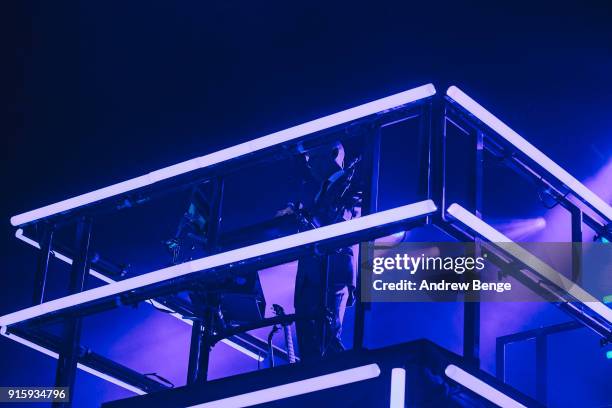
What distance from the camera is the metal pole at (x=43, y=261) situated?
4.72 m

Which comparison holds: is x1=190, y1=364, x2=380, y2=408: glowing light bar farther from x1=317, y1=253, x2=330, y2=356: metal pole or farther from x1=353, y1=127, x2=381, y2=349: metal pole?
x1=317, y1=253, x2=330, y2=356: metal pole

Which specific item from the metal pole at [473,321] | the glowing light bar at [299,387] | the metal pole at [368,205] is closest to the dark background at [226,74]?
the metal pole at [368,205]

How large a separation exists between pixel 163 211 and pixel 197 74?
1.08 metres

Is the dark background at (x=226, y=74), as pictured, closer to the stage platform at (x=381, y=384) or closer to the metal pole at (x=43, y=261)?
the metal pole at (x=43, y=261)

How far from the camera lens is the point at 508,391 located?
139 inches

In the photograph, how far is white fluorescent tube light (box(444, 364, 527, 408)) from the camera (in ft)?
11.1

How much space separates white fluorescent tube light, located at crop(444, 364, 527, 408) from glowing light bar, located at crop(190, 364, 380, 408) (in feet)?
0.86

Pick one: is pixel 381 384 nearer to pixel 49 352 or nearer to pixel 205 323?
pixel 205 323

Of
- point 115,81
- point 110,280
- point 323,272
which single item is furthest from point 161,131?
point 323,272

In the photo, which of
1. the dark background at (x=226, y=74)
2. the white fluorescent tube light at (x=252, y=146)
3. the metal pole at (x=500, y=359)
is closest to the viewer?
the white fluorescent tube light at (x=252, y=146)

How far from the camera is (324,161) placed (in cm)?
480

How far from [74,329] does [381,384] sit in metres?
1.74

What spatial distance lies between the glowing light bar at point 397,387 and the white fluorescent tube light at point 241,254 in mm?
535

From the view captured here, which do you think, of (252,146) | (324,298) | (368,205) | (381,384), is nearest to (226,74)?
(252,146)
